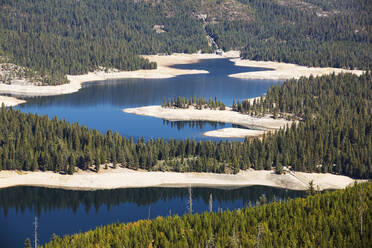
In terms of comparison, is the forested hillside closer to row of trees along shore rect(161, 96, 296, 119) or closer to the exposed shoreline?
the exposed shoreline

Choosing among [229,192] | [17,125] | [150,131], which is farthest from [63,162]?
[150,131]

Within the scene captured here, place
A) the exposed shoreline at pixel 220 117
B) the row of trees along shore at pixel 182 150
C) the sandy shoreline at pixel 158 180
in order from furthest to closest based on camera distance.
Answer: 1. the exposed shoreline at pixel 220 117
2. the row of trees along shore at pixel 182 150
3. the sandy shoreline at pixel 158 180

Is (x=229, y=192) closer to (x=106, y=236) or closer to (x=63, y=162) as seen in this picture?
(x=63, y=162)

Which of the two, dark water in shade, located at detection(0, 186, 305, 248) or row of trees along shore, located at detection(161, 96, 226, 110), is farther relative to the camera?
row of trees along shore, located at detection(161, 96, 226, 110)

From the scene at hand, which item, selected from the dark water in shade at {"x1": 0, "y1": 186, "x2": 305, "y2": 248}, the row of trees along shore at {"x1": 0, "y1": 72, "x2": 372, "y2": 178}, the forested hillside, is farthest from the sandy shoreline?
the forested hillside

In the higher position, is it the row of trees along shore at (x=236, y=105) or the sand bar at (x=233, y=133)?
the row of trees along shore at (x=236, y=105)

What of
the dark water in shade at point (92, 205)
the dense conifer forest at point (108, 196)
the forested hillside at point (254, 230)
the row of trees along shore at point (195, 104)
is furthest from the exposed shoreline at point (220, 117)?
the forested hillside at point (254, 230)

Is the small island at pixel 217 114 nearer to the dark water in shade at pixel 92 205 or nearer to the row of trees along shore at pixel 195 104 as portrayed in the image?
the row of trees along shore at pixel 195 104
